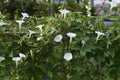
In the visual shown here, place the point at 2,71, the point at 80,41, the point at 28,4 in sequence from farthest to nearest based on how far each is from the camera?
the point at 28,4
the point at 2,71
the point at 80,41

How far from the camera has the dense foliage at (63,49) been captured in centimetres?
225

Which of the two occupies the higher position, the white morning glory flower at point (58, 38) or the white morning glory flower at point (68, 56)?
the white morning glory flower at point (58, 38)

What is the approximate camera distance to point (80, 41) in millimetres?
2219

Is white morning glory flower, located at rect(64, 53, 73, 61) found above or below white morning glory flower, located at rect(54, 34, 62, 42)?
below

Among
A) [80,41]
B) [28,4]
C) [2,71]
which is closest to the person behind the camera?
[80,41]

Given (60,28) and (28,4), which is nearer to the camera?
(60,28)

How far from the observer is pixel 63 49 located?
2258 mm

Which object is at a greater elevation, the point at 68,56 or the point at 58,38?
the point at 58,38

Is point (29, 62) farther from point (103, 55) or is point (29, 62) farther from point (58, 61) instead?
point (103, 55)

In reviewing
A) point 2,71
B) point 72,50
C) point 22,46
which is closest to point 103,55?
point 72,50

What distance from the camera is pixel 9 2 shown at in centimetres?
769

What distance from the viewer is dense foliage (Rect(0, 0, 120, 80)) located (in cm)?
225

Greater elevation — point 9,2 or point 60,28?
point 60,28

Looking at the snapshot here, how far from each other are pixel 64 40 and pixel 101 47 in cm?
23
